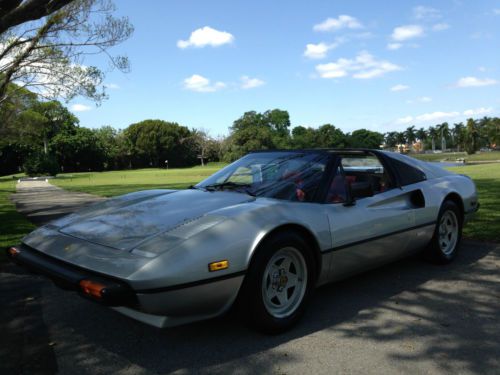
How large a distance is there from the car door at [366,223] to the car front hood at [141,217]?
78cm

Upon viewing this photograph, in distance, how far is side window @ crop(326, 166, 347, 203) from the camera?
12.0 feet

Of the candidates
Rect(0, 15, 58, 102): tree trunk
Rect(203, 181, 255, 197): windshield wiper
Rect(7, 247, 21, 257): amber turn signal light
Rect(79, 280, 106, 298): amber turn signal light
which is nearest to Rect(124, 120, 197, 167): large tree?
Rect(0, 15, 58, 102): tree trunk

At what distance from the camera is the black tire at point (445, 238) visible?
15.4ft

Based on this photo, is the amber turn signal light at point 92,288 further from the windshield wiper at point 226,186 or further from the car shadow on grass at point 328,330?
the windshield wiper at point 226,186

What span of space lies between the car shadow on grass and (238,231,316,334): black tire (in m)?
0.11

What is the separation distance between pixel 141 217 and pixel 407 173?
2873 mm

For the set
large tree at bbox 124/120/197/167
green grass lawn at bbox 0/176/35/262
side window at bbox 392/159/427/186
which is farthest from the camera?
large tree at bbox 124/120/197/167

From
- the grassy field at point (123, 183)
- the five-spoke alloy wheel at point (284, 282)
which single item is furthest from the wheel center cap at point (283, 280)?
the grassy field at point (123, 183)

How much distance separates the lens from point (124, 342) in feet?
9.88

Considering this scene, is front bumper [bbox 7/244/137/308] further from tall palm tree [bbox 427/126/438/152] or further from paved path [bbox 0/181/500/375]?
tall palm tree [bbox 427/126/438/152]

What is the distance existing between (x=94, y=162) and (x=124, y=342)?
3221 inches

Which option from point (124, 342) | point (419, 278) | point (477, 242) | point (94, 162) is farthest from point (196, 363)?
point (94, 162)

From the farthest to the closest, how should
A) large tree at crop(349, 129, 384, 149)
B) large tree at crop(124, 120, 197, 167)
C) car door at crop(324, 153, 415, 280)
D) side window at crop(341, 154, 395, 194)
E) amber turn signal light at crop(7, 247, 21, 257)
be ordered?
large tree at crop(349, 129, 384, 149) < large tree at crop(124, 120, 197, 167) < side window at crop(341, 154, 395, 194) < car door at crop(324, 153, 415, 280) < amber turn signal light at crop(7, 247, 21, 257)

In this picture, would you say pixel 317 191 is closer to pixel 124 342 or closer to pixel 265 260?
pixel 265 260
